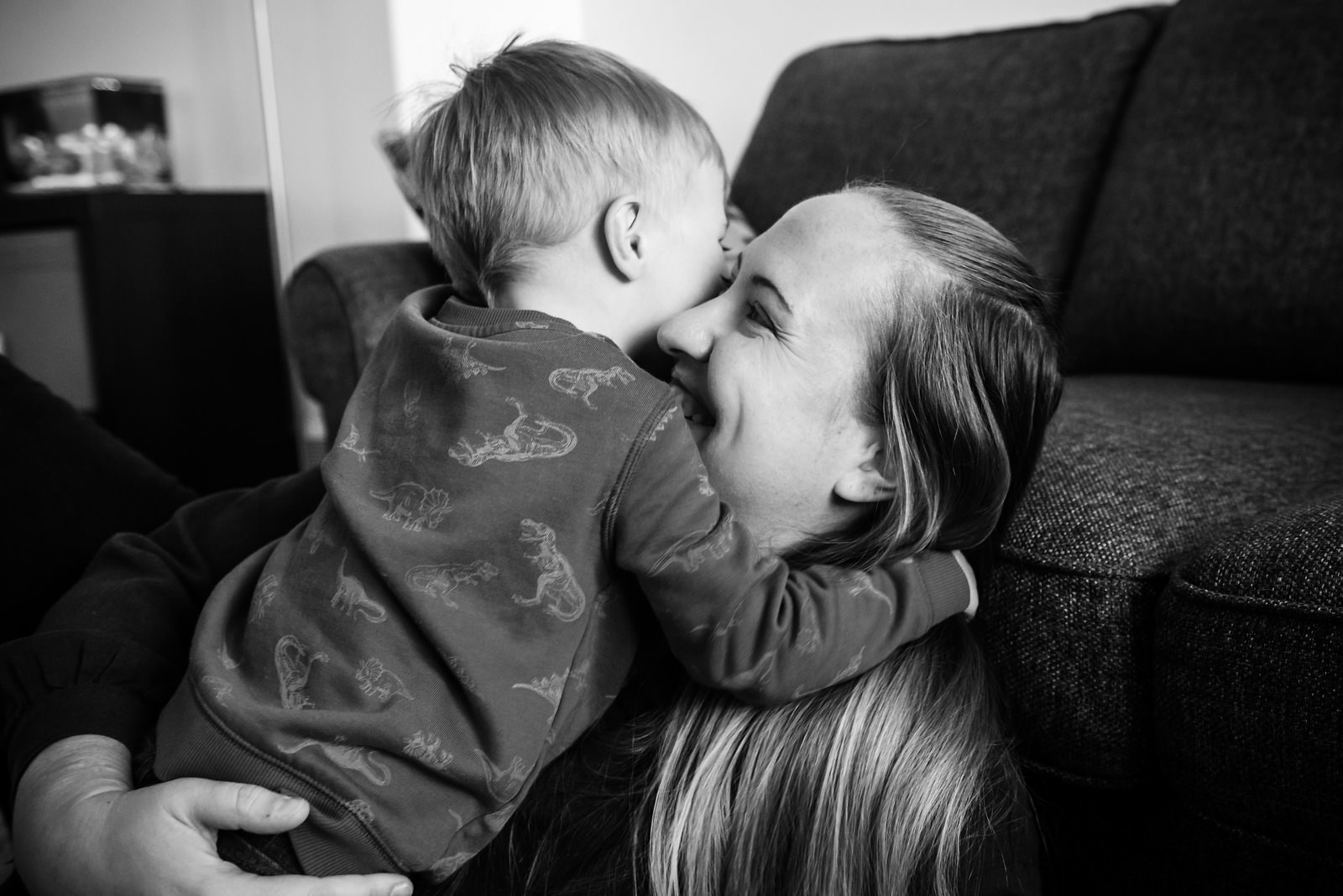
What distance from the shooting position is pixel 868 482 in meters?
0.80

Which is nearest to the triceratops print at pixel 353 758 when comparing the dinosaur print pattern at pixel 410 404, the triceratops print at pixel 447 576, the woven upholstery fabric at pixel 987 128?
the triceratops print at pixel 447 576

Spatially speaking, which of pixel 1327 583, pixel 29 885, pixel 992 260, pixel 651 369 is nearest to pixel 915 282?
pixel 992 260

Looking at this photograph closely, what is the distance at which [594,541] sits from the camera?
2.33 feet

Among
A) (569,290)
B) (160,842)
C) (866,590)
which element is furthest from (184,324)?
(866,590)

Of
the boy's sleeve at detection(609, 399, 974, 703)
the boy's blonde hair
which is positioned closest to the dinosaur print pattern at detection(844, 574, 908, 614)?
the boy's sleeve at detection(609, 399, 974, 703)

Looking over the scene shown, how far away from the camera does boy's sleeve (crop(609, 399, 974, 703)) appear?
68 centimetres

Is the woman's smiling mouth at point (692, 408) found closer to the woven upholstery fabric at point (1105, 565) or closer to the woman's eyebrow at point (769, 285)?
the woman's eyebrow at point (769, 285)

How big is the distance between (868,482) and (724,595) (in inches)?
6.9

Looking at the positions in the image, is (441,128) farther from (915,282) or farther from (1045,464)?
(1045,464)

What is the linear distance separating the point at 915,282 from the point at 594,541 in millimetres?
295

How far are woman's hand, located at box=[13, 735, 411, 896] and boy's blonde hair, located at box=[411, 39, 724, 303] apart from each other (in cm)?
41

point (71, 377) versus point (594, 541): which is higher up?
point (594, 541)

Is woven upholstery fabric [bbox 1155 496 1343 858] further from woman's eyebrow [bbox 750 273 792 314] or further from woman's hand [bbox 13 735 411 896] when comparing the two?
woman's hand [bbox 13 735 411 896]

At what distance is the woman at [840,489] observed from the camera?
2.50 feet
